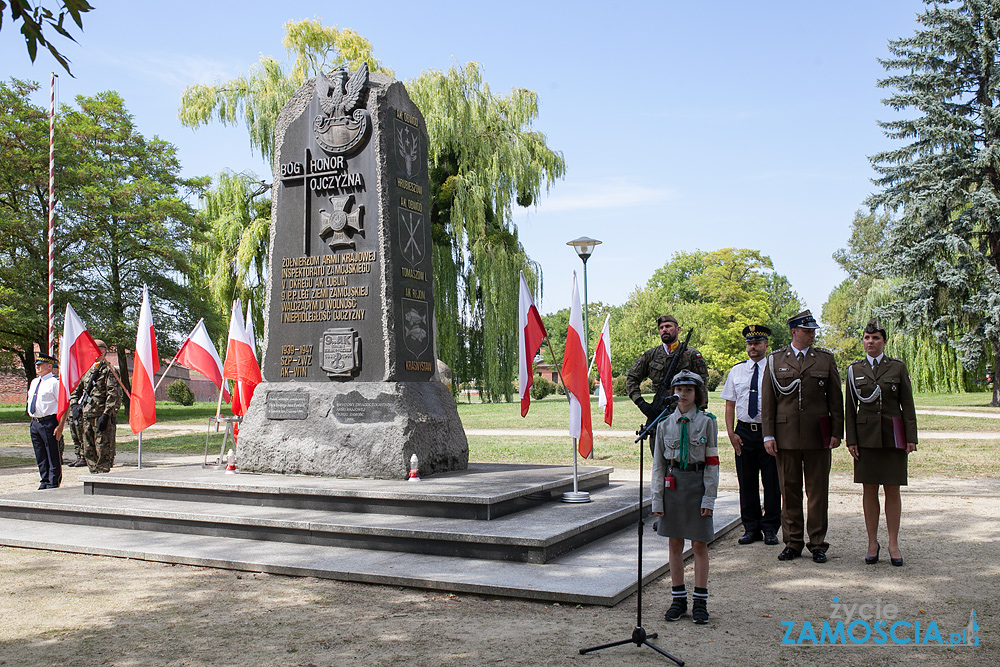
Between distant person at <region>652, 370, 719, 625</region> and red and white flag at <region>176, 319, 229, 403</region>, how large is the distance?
7.36 meters

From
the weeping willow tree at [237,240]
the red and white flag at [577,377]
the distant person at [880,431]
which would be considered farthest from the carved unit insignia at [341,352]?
the weeping willow tree at [237,240]

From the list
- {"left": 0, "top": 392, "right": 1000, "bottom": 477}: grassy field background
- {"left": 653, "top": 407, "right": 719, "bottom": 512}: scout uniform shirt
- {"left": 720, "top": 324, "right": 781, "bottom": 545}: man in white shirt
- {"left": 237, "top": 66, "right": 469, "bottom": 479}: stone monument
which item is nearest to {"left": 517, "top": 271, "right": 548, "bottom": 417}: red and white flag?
{"left": 237, "top": 66, "right": 469, "bottom": 479}: stone monument

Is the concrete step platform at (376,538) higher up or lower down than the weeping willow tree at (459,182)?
lower down

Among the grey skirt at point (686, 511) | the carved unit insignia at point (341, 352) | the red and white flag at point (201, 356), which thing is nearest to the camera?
the grey skirt at point (686, 511)

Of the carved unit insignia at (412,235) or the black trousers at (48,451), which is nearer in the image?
the carved unit insignia at (412,235)

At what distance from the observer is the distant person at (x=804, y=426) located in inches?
248

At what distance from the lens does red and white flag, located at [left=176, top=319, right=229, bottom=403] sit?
10.6m

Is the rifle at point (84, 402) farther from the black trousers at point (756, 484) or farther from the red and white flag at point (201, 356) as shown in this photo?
the black trousers at point (756, 484)

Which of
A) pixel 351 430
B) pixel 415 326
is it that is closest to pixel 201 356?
pixel 351 430

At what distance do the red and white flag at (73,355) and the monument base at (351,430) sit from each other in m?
2.92

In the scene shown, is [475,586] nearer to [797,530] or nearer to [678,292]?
[797,530]

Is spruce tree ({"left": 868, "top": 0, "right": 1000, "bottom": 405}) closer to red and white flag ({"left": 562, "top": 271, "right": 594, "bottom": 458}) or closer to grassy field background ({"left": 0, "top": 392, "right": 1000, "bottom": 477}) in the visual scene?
grassy field background ({"left": 0, "top": 392, "right": 1000, "bottom": 477})

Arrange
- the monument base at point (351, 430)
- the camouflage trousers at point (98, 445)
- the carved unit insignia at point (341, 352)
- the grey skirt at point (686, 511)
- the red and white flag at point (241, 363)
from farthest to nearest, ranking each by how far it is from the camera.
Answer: the camouflage trousers at point (98, 445) → the red and white flag at point (241, 363) → the carved unit insignia at point (341, 352) → the monument base at point (351, 430) → the grey skirt at point (686, 511)

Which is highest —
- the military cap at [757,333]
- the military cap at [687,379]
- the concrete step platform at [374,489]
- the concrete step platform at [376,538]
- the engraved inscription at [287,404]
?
the military cap at [757,333]
